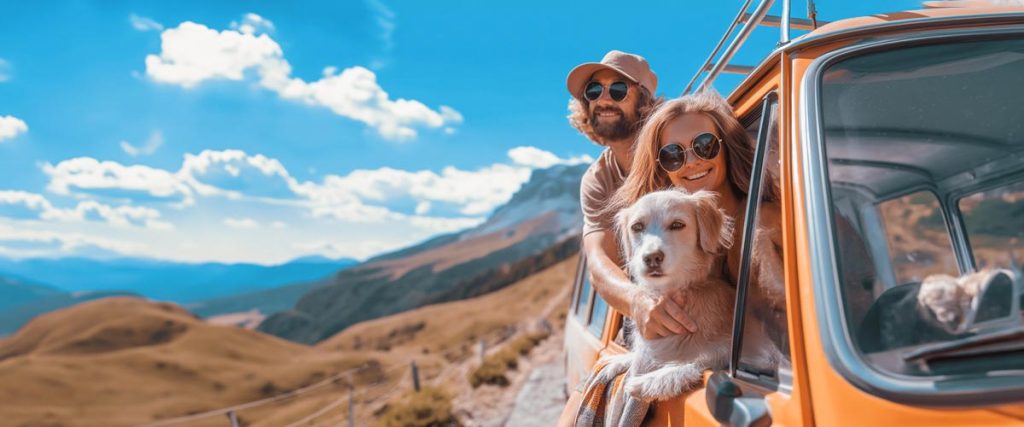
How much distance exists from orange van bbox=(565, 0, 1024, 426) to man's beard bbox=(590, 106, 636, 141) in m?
0.97

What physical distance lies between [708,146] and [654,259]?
1.56 ft

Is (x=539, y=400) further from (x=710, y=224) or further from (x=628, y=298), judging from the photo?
(x=710, y=224)

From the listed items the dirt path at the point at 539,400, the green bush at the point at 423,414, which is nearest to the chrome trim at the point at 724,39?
the dirt path at the point at 539,400

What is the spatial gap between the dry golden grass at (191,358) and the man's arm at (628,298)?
36468mm

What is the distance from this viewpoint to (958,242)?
1771 mm

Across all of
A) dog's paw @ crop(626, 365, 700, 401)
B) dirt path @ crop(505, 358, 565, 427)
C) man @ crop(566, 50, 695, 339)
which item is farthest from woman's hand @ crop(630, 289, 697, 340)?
dirt path @ crop(505, 358, 565, 427)

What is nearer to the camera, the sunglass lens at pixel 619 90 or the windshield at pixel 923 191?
the windshield at pixel 923 191

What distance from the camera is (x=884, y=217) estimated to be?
146cm

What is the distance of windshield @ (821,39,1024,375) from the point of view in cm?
120

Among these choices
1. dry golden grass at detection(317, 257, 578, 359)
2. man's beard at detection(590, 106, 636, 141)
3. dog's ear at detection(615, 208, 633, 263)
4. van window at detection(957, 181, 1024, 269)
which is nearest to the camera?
van window at detection(957, 181, 1024, 269)

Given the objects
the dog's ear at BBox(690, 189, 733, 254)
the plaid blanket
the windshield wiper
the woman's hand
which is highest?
the dog's ear at BBox(690, 189, 733, 254)

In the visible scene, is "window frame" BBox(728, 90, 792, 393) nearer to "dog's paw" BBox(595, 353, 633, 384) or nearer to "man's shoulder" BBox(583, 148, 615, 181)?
"dog's paw" BBox(595, 353, 633, 384)

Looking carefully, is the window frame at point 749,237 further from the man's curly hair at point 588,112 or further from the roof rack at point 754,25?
the man's curly hair at point 588,112

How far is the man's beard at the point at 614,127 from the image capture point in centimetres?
291
